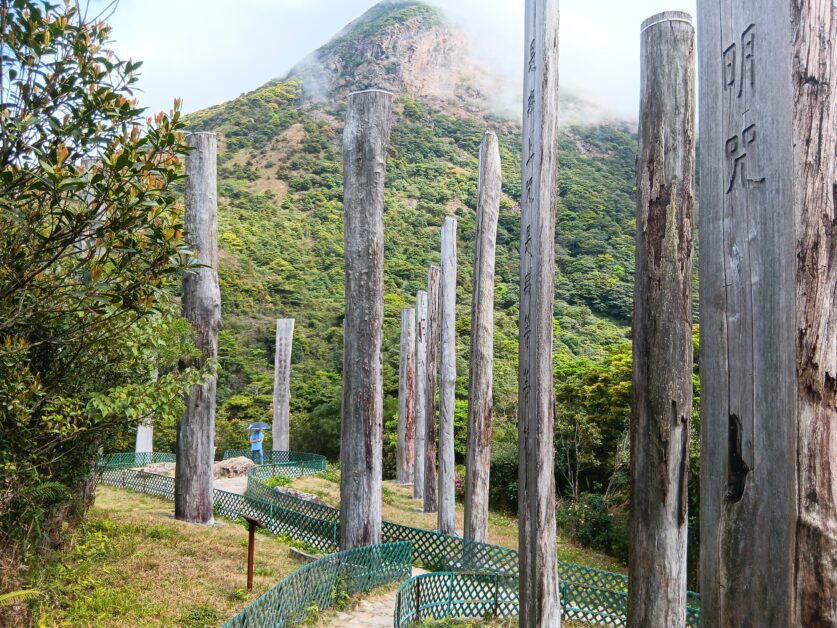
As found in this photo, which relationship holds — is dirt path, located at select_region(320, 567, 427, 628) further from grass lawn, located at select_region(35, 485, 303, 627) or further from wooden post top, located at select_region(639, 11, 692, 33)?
wooden post top, located at select_region(639, 11, 692, 33)

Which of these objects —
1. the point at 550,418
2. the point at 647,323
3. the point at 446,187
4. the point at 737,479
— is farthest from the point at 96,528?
the point at 446,187

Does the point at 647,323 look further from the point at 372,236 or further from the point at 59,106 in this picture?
the point at 372,236

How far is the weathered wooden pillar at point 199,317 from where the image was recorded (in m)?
9.91

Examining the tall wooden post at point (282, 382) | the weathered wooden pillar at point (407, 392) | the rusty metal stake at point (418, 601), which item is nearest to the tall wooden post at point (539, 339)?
the rusty metal stake at point (418, 601)

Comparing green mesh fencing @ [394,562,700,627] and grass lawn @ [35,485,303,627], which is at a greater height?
grass lawn @ [35,485,303,627]

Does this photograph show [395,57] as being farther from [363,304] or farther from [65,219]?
[65,219]

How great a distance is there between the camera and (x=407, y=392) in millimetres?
19359

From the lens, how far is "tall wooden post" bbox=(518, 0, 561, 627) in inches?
147

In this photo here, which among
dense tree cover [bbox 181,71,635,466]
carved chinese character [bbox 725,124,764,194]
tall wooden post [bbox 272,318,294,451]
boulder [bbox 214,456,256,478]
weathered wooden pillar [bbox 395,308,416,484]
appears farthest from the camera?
dense tree cover [bbox 181,71,635,466]

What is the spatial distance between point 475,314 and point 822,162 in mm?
8287

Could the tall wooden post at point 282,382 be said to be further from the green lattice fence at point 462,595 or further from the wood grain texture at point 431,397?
the green lattice fence at point 462,595

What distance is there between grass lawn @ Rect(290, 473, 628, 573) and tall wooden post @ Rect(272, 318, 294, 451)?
9.67 ft

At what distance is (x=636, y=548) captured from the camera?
3.29 metres

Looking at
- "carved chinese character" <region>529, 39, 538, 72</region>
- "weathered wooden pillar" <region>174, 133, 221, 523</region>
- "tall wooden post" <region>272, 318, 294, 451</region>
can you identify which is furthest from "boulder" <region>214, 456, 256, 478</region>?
"carved chinese character" <region>529, 39, 538, 72</region>
